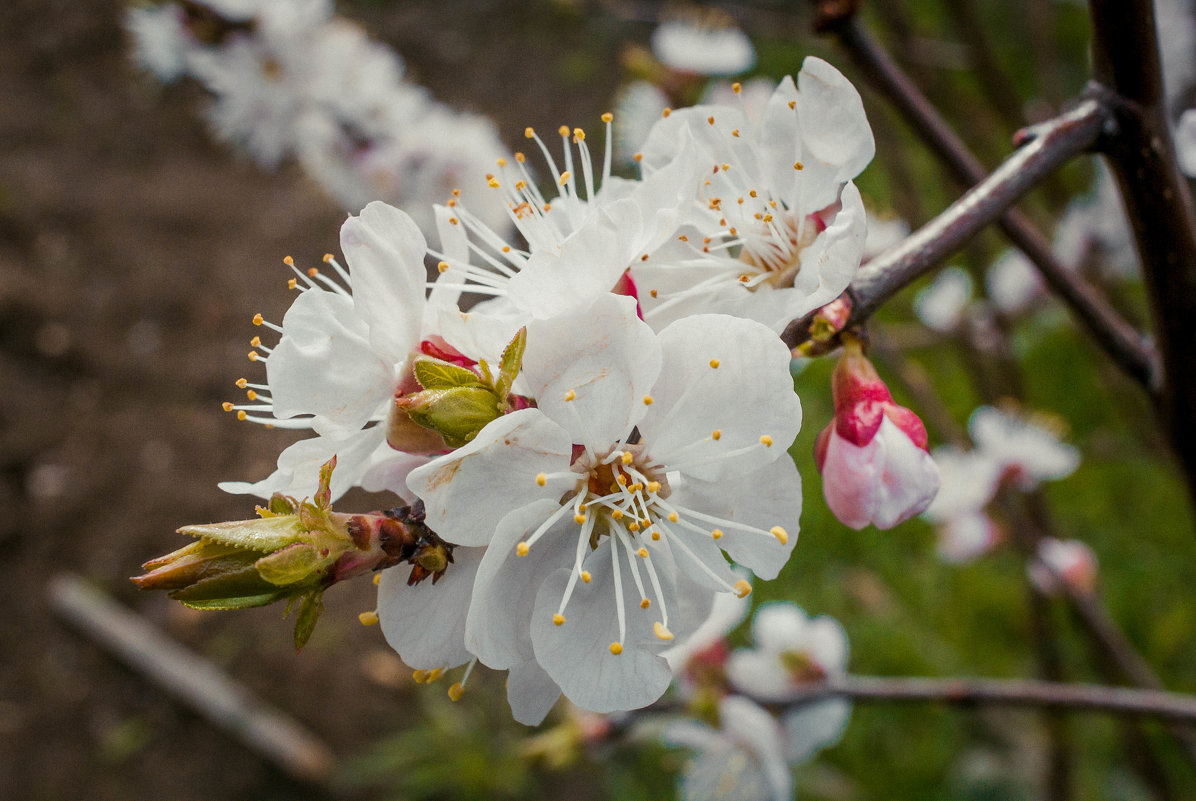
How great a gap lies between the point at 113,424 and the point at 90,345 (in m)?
0.57

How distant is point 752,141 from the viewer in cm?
91

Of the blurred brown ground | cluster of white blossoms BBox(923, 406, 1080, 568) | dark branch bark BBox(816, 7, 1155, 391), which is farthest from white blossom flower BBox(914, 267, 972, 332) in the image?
the blurred brown ground

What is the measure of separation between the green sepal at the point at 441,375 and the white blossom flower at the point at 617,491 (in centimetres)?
5

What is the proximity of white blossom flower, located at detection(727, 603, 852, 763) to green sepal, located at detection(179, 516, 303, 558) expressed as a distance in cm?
123

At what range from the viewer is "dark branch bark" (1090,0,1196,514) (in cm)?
84

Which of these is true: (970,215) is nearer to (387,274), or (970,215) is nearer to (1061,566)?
(387,274)

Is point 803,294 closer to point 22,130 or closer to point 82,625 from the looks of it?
point 82,625

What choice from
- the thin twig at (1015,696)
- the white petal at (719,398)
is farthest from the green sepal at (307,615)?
the thin twig at (1015,696)

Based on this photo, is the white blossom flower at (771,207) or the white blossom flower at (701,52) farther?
the white blossom flower at (701,52)

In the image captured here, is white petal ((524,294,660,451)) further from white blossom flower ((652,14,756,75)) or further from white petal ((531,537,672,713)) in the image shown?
white blossom flower ((652,14,756,75))

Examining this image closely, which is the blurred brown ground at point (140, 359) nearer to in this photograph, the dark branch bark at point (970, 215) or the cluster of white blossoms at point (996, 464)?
the cluster of white blossoms at point (996, 464)

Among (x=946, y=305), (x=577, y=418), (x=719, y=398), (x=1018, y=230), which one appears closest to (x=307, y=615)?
(x=577, y=418)

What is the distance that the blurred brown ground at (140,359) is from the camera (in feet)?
11.2

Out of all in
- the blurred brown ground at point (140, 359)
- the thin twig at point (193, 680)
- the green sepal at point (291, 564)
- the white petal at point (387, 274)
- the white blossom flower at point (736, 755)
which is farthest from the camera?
the blurred brown ground at point (140, 359)
